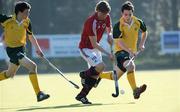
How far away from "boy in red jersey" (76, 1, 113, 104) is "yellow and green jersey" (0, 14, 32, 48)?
2.66ft

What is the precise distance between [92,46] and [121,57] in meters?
0.62

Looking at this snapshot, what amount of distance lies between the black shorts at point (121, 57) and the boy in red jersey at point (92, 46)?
30 cm

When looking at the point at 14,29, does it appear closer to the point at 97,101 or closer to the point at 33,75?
the point at 33,75

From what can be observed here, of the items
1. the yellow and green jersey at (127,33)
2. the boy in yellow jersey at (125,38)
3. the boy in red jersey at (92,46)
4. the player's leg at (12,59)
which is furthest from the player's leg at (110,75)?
the player's leg at (12,59)

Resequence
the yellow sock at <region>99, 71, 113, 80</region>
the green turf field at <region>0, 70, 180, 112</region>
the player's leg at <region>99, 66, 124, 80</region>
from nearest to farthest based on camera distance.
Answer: the green turf field at <region>0, 70, 180, 112</region> < the player's leg at <region>99, 66, 124, 80</region> < the yellow sock at <region>99, 71, 113, 80</region>

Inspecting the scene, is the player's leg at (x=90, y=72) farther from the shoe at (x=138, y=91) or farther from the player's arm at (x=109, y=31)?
the shoe at (x=138, y=91)

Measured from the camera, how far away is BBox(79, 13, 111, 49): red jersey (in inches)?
351

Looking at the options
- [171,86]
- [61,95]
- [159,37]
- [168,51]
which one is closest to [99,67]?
[61,95]

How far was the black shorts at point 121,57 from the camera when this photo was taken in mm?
9492

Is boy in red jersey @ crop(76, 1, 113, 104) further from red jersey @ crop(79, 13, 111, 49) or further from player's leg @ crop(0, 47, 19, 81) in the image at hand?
player's leg @ crop(0, 47, 19, 81)

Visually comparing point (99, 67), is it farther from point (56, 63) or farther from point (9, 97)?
point (56, 63)

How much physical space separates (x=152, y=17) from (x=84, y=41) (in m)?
16.7

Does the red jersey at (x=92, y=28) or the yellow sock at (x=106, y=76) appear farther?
the yellow sock at (x=106, y=76)

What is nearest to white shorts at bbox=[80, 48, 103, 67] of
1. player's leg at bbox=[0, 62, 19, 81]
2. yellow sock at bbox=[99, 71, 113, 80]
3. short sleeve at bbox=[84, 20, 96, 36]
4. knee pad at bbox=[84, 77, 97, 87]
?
knee pad at bbox=[84, 77, 97, 87]
